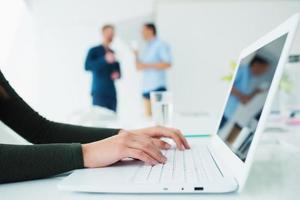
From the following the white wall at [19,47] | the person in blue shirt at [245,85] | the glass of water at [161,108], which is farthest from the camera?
the white wall at [19,47]

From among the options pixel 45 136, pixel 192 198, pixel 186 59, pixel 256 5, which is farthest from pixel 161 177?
pixel 256 5

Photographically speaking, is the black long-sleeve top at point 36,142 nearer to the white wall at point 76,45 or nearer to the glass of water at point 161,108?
the glass of water at point 161,108

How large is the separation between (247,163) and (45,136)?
1.90ft

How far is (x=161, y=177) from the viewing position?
0.52 metres

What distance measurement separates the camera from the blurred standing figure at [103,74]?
351 cm

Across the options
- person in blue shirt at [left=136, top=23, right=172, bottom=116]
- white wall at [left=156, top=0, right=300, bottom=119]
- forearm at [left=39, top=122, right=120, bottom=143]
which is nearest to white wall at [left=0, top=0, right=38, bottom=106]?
person in blue shirt at [left=136, top=23, right=172, bottom=116]

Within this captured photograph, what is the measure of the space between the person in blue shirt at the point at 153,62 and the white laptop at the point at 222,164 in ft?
9.33

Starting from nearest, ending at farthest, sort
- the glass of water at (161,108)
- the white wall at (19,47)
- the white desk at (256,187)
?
1. the white desk at (256,187)
2. the glass of water at (161,108)
3. the white wall at (19,47)

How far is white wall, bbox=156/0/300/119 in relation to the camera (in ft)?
Answer: 12.5

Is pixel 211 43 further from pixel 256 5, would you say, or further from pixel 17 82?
pixel 17 82

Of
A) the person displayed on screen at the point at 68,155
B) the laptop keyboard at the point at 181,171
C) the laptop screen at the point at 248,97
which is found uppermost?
the laptop screen at the point at 248,97

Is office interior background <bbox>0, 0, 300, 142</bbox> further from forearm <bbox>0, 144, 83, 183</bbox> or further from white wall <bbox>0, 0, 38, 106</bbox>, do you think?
forearm <bbox>0, 144, 83, 183</bbox>

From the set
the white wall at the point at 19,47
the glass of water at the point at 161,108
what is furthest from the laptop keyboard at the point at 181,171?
the white wall at the point at 19,47

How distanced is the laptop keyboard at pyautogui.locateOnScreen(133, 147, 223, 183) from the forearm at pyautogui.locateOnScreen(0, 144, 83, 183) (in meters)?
0.12
